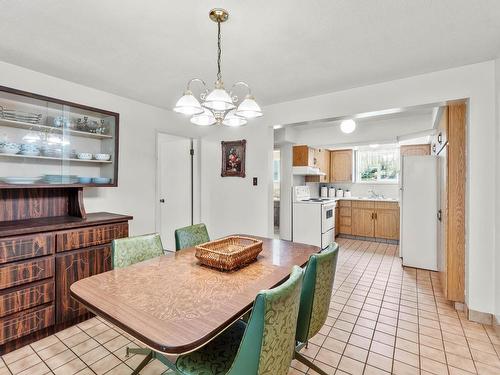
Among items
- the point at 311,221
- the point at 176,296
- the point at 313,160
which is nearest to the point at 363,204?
the point at 313,160

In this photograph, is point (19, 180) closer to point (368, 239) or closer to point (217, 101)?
point (217, 101)

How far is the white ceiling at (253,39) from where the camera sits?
5.25 ft

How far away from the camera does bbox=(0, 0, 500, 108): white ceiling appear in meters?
1.60

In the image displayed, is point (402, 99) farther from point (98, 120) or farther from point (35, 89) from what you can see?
point (35, 89)

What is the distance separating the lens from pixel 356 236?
5.67 m

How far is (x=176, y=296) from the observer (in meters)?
1.29

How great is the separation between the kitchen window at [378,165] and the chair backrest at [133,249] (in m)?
5.42

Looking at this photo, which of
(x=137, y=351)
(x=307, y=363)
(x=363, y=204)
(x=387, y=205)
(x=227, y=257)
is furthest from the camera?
(x=363, y=204)

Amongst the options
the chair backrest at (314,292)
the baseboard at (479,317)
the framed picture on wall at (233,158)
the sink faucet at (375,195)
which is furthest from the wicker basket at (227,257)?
the sink faucet at (375,195)

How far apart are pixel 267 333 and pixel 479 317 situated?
257 cm

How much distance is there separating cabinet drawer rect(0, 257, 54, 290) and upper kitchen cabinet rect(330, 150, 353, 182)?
17.9 ft

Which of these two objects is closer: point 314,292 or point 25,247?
point 314,292

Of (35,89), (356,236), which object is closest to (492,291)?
(356,236)

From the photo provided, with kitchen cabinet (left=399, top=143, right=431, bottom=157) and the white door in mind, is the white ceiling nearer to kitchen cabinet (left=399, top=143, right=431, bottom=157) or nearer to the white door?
the white door
